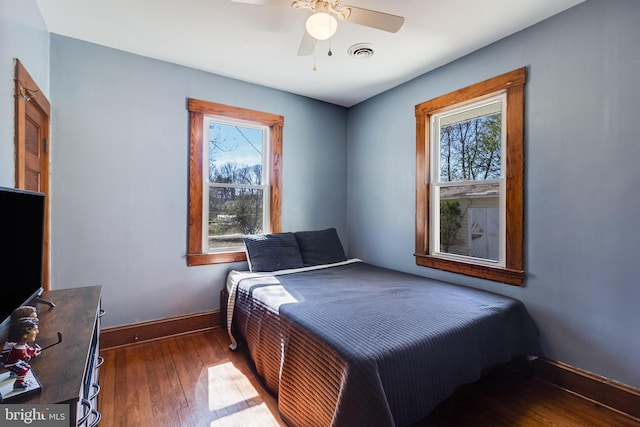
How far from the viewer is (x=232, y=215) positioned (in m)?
3.28

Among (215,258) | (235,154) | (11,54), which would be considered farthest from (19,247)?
(235,154)

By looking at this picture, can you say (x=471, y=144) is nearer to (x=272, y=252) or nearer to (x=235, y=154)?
(x=272, y=252)

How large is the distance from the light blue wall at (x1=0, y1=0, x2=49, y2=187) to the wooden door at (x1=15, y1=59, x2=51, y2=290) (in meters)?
0.06

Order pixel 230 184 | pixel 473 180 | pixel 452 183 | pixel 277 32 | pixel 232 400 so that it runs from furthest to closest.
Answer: pixel 230 184, pixel 452 183, pixel 473 180, pixel 277 32, pixel 232 400

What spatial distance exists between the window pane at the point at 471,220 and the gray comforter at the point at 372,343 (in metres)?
0.42

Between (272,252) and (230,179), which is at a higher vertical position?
(230,179)

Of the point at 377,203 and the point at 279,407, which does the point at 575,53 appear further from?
the point at 279,407

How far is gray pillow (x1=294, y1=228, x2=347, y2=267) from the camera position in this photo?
334 centimetres

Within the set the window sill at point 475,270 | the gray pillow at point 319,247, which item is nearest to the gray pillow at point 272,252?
the gray pillow at point 319,247

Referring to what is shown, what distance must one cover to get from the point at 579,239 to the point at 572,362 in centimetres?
84

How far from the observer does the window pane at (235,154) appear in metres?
3.15

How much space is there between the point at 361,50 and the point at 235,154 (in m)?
1.66

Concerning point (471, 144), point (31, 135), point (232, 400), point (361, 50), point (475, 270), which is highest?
point (361, 50)

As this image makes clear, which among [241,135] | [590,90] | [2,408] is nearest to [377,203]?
[241,135]
